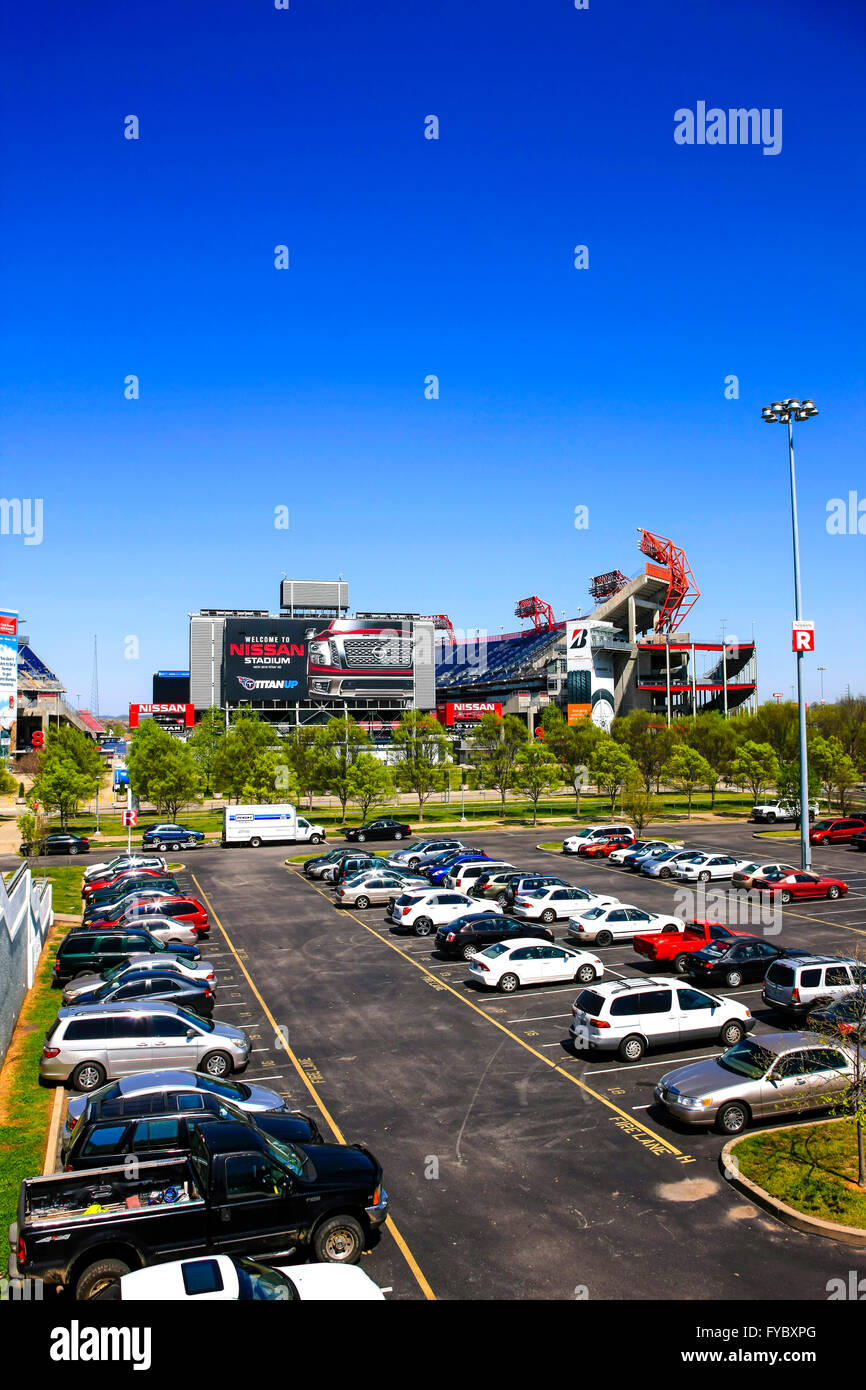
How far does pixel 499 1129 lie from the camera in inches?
605

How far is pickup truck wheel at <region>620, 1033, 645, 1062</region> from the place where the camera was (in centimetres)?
1872

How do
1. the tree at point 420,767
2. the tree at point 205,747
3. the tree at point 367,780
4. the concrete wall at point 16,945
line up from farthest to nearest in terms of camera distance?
the tree at point 205,747 < the tree at point 420,767 < the tree at point 367,780 < the concrete wall at point 16,945

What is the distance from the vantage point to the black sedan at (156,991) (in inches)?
798

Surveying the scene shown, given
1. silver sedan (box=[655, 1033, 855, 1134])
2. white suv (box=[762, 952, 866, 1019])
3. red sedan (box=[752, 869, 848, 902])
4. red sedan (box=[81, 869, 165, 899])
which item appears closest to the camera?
silver sedan (box=[655, 1033, 855, 1134])

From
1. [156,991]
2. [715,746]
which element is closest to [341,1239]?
[156,991]

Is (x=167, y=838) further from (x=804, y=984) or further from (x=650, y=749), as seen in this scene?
(x=804, y=984)

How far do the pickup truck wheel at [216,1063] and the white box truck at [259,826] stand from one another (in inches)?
1516

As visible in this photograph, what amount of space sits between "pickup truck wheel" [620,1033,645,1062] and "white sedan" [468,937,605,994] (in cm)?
540

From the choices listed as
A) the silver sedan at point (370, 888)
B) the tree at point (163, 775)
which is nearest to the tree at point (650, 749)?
the tree at point (163, 775)

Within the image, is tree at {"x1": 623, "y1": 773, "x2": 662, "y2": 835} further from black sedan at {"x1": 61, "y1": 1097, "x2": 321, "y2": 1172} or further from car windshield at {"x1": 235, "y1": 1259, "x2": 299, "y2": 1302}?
car windshield at {"x1": 235, "y1": 1259, "x2": 299, "y2": 1302}

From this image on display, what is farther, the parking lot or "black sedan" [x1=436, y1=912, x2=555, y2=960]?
"black sedan" [x1=436, y1=912, x2=555, y2=960]

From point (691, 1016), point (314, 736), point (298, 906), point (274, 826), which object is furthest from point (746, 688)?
point (691, 1016)

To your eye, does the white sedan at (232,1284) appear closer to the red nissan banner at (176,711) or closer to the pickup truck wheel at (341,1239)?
the pickup truck wheel at (341,1239)

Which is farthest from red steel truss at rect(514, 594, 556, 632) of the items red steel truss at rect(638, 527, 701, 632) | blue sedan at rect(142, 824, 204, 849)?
blue sedan at rect(142, 824, 204, 849)
